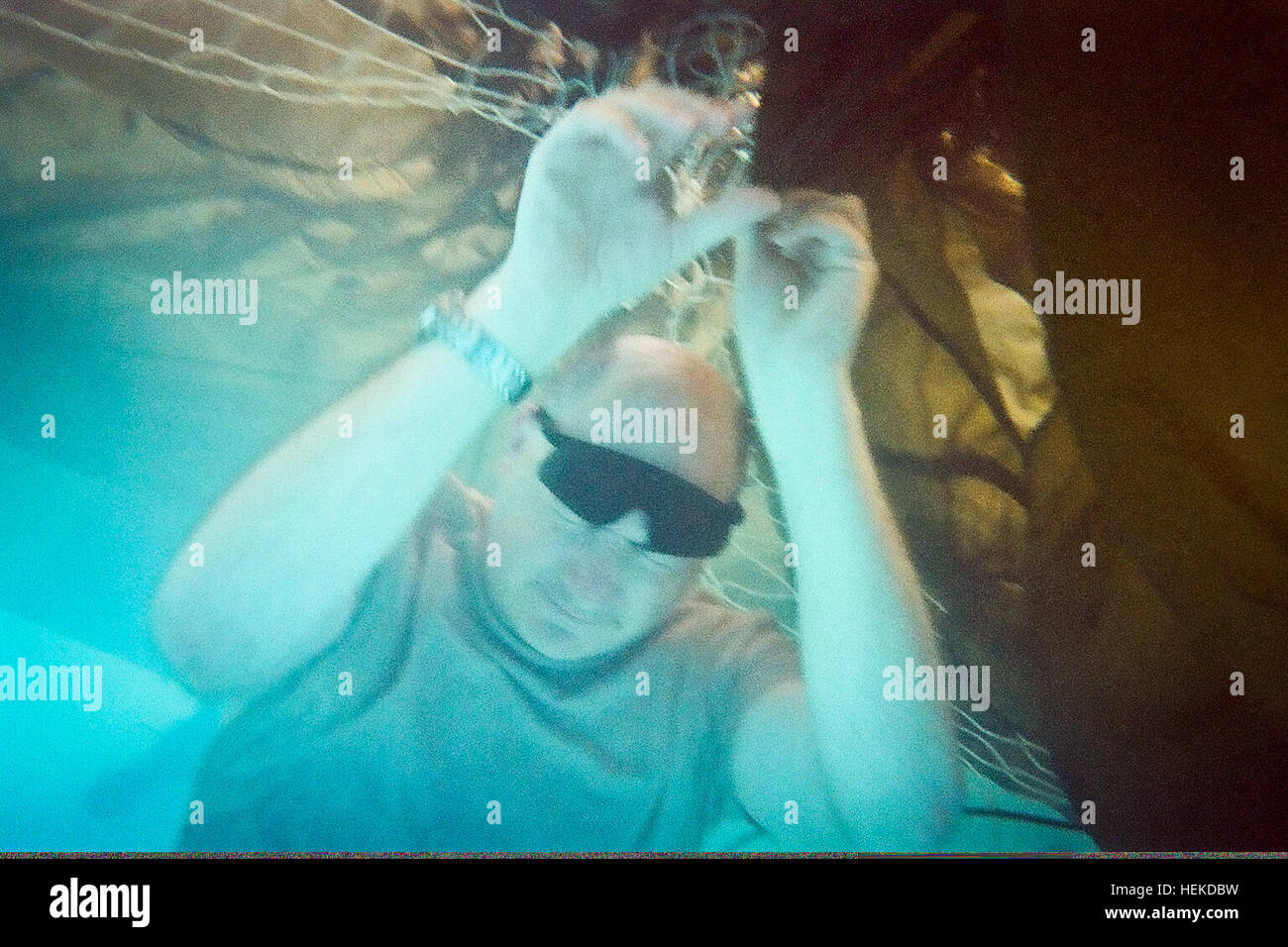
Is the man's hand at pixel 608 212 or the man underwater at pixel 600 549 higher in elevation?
the man's hand at pixel 608 212

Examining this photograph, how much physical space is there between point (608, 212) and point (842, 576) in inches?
40.6

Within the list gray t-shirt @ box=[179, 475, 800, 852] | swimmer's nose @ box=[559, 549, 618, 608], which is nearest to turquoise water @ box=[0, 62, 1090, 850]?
gray t-shirt @ box=[179, 475, 800, 852]

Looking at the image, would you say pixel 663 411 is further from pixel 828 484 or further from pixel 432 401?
pixel 432 401

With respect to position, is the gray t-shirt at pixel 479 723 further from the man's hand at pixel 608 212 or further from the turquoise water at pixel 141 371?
the man's hand at pixel 608 212

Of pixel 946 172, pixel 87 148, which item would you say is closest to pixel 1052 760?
pixel 946 172

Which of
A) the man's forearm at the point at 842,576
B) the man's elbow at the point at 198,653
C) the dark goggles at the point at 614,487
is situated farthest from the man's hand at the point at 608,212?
the man's elbow at the point at 198,653

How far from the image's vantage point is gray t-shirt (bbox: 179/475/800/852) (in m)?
2.38

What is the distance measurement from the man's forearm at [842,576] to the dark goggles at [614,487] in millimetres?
196

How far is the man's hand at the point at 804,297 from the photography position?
7.77 feet

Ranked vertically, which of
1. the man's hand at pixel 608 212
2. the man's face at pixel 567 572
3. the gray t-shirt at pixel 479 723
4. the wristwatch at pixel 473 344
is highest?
the man's hand at pixel 608 212

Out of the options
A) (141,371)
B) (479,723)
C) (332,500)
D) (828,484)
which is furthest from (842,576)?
(141,371)

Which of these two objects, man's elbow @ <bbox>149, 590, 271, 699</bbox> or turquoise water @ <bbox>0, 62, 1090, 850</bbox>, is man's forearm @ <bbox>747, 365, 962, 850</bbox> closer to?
turquoise water @ <bbox>0, 62, 1090, 850</bbox>

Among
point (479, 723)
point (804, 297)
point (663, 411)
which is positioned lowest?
point (479, 723)

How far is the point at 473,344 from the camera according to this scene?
2.37m
